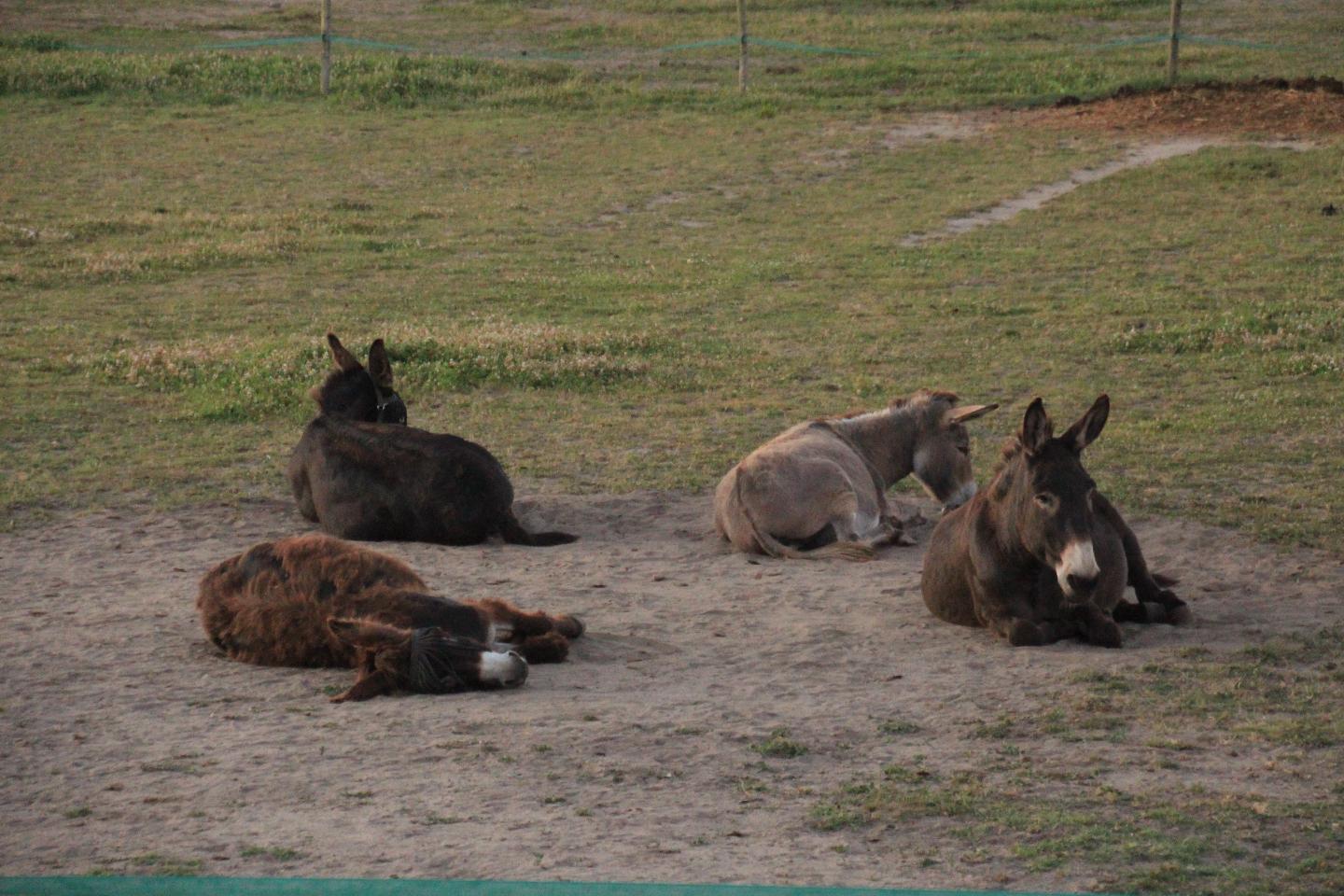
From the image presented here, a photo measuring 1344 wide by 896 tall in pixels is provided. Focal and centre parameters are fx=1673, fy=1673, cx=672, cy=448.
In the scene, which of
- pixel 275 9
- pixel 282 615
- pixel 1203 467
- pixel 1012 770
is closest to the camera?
pixel 1012 770

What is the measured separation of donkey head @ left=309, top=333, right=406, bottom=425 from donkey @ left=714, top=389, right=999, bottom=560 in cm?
261

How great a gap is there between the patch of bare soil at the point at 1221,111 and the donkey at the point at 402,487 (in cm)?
1991

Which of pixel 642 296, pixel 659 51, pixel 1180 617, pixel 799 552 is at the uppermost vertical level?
pixel 659 51

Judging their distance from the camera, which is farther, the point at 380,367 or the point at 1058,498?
the point at 380,367

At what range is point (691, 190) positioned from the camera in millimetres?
→ 24672

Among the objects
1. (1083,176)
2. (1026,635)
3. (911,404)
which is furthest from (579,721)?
(1083,176)

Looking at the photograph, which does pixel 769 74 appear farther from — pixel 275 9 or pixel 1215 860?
pixel 1215 860

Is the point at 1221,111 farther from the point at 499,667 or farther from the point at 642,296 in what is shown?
the point at 499,667

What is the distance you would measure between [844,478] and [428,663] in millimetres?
3694

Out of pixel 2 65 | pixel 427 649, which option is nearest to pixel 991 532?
pixel 427 649

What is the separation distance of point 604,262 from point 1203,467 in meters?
10.3

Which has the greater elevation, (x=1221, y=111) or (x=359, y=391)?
(x=1221, y=111)

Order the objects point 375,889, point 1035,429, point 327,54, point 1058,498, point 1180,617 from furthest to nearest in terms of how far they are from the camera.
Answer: point 327,54 < point 1180,617 < point 1035,429 < point 1058,498 < point 375,889

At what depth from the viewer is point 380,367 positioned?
11.3 meters
